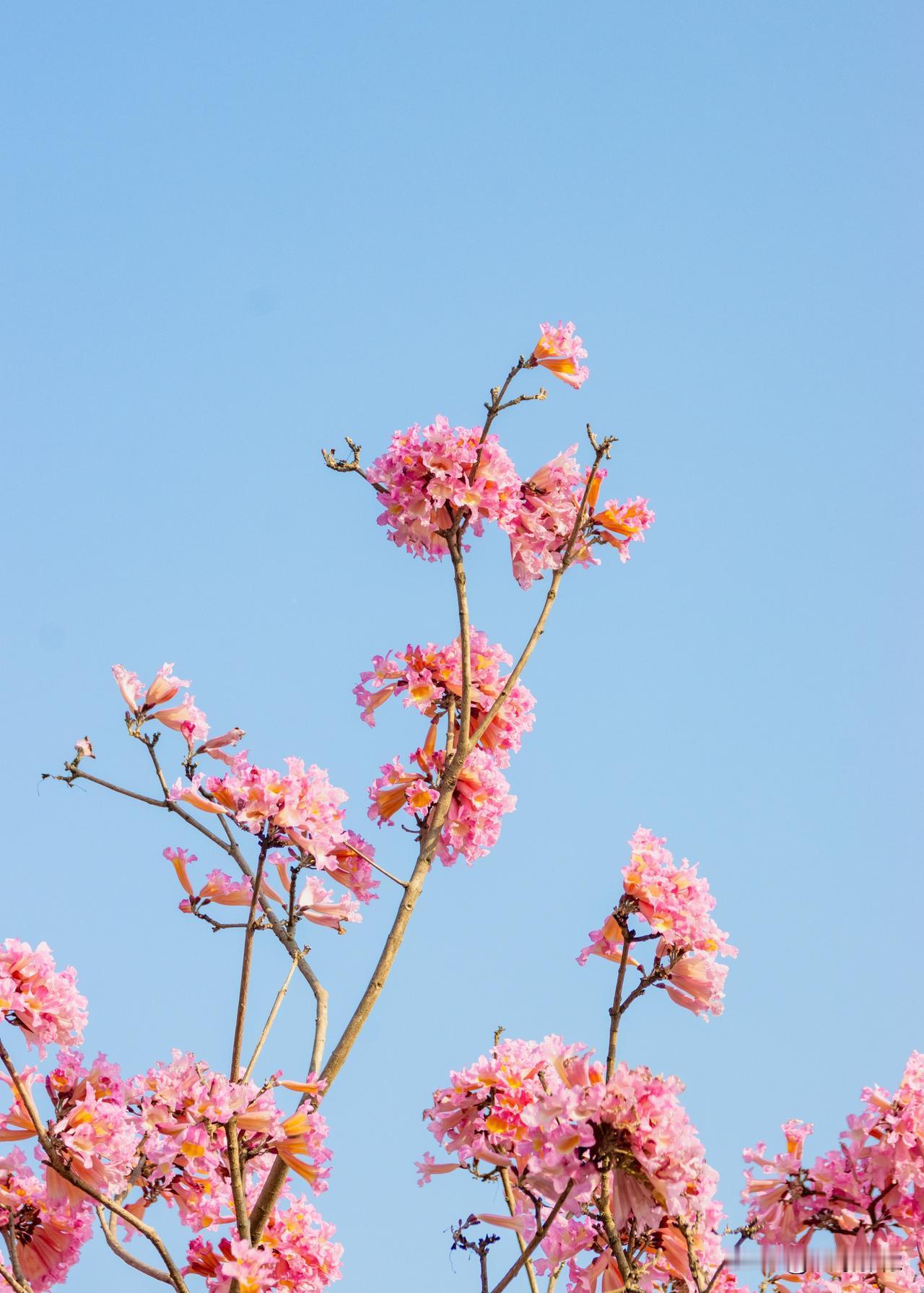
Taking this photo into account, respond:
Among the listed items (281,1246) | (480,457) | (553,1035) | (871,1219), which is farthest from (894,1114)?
(480,457)

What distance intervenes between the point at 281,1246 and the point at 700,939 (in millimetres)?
1824

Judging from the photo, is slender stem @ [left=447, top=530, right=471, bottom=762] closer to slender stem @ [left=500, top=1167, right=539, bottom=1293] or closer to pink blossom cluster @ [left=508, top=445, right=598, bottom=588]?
pink blossom cluster @ [left=508, top=445, right=598, bottom=588]

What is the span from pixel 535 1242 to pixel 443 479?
2414 mm

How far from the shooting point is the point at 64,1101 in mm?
4195

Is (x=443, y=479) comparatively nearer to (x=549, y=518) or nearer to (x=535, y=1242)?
(x=549, y=518)

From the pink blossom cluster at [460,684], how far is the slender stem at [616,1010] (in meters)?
1.06

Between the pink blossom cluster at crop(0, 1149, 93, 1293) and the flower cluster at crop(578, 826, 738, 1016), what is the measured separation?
1.87 meters

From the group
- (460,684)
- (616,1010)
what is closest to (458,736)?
(460,684)

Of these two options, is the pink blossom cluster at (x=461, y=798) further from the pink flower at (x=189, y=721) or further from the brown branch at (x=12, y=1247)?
the brown branch at (x=12, y=1247)

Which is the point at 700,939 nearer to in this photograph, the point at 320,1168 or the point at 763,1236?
the point at 763,1236

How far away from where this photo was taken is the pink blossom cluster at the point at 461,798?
4.88 m

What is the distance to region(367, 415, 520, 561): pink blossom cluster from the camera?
472 cm

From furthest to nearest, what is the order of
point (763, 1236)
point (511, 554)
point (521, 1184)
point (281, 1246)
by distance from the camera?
point (511, 554) < point (281, 1246) < point (763, 1236) < point (521, 1184)

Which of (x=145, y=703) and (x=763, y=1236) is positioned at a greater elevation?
(x=145, y=703)
